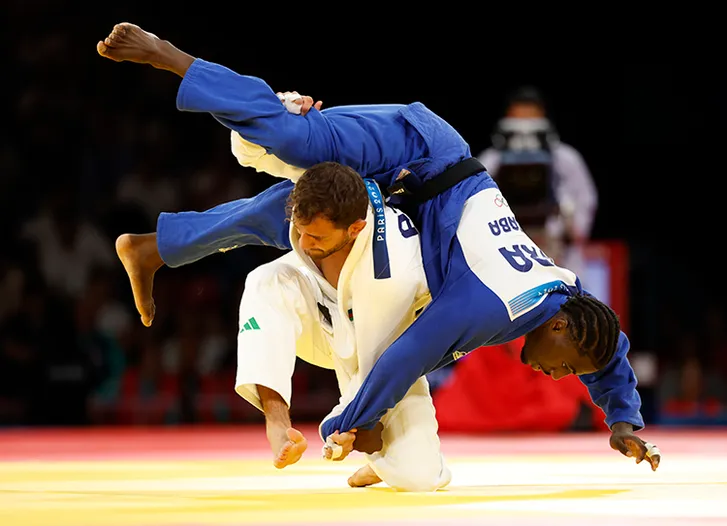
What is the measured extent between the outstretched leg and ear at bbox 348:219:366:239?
20.5 inches

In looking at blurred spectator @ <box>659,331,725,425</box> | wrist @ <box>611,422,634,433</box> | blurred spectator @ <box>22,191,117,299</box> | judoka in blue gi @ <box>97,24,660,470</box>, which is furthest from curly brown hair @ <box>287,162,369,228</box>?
blurred spectator @ <box>659,331,725,425</box>

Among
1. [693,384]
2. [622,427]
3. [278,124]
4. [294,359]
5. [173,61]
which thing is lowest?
[693,384]

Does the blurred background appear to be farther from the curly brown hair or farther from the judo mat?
the curly brown hair

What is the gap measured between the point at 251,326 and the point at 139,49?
26.5 inches

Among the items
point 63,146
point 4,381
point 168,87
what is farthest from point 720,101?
point 4,381

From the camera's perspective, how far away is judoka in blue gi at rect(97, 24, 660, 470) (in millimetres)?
2514

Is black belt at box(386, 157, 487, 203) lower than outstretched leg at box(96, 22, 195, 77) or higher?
lower

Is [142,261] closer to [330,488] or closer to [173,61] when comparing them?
[173,61]

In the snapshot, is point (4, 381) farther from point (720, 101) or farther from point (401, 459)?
point (720, 101)

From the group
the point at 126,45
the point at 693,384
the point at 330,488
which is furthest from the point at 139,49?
the point at 693,384

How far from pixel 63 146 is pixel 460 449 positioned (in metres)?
3.58

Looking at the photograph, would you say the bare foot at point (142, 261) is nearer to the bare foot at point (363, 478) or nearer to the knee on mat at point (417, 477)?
the bare foot at point (363, 478)

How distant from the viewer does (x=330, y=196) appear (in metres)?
2.42

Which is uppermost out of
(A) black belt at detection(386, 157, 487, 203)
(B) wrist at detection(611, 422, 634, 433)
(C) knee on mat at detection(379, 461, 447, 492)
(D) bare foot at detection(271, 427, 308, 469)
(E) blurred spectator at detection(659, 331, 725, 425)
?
(A) black belt at detection(386, 157, 487, 203)
